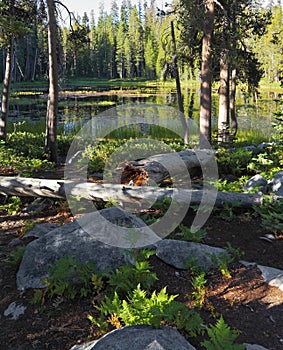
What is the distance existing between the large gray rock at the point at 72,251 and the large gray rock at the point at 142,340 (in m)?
1.31

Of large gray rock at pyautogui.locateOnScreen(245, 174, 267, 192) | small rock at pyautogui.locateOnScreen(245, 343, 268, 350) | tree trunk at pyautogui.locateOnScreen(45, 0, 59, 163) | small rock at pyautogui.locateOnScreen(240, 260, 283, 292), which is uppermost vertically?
tree trunk at pyautogui.locateOnScreen(45, 0, 59, 163)

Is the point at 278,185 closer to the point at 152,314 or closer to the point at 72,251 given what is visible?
the point at 72,251

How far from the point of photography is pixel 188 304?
4.01 m

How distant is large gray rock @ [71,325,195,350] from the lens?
9.36 ft

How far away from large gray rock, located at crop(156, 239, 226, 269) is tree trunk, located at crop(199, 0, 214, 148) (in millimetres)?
8229

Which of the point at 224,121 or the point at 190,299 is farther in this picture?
the point at 224,121

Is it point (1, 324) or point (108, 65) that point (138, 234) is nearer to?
point (1, 324)

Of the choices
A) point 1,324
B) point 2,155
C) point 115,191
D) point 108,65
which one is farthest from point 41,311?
point 108,65

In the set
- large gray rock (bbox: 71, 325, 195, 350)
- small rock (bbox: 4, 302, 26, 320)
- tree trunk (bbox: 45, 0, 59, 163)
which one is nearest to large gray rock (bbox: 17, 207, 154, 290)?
small rock (bbox: 4, 302, 26, 320)

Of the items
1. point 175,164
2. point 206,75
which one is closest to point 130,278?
point 175,164

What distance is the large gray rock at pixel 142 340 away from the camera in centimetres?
285

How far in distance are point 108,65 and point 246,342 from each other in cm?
10124

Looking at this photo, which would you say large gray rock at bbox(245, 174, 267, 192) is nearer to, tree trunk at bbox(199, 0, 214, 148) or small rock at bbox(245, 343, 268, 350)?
tree trunk at bbox(199, 0, 214, 148)

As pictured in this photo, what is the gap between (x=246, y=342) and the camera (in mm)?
3342
